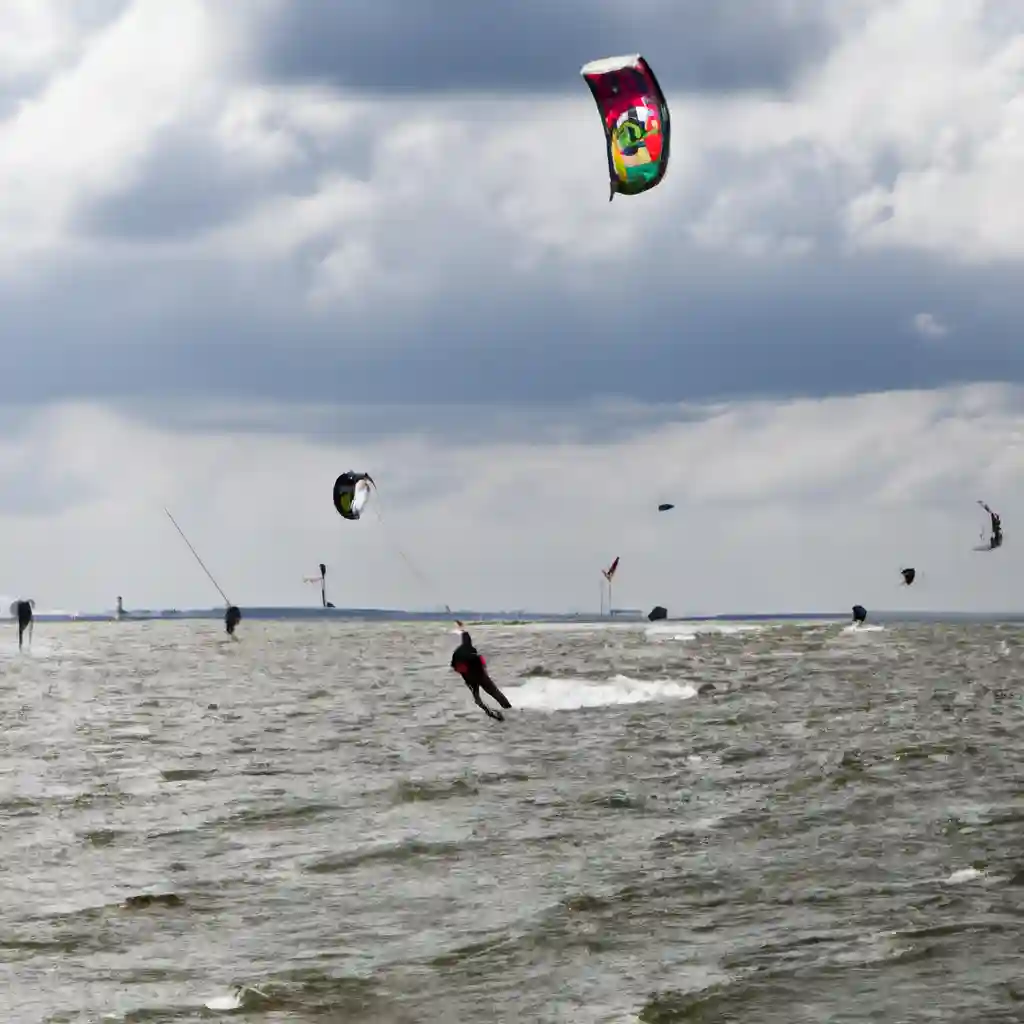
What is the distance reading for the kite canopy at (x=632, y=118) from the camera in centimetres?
2525

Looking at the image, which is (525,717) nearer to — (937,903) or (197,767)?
(197,767)

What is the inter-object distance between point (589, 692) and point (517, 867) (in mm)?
Result: 25894

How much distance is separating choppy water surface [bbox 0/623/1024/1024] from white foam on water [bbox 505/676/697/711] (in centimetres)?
396

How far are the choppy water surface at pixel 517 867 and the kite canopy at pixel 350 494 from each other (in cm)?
440

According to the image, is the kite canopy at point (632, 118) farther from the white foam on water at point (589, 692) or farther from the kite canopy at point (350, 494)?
the white foam on water at point (589, 692)

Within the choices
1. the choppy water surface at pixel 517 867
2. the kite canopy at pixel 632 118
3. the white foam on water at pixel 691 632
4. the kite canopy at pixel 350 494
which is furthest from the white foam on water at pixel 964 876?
the white foam on water at pixel 691 632

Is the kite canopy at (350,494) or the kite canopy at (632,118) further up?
the kite canopy at (632,118)

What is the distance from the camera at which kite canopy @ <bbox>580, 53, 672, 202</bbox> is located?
82.8 ft

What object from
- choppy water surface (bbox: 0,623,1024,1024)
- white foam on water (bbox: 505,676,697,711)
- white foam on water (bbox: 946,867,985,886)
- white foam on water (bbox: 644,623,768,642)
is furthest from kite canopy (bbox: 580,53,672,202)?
white foam on water (bbox: 644,623,768,642)

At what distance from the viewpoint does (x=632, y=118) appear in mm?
25828

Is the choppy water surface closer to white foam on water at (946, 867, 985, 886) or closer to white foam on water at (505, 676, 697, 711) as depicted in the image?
white foam on water at (946, 867, 985, 886)

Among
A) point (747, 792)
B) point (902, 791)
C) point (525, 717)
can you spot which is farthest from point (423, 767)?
point (525, 717)

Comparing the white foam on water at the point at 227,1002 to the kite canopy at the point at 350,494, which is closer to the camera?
the white foam on water at the point at 227,1002

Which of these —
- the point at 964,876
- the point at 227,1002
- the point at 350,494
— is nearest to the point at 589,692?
the point at 350,494
